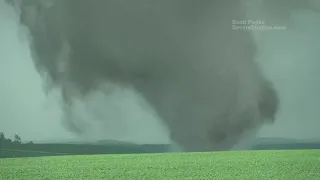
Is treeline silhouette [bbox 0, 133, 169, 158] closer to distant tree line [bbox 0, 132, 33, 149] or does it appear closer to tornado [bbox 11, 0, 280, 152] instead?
distant tree line [bbox 0, 132, 33, 149]

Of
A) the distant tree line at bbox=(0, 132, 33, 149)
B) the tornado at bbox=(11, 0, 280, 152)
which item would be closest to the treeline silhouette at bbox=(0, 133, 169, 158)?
the distant tree line at bbox=(0, 132, 33, 149)

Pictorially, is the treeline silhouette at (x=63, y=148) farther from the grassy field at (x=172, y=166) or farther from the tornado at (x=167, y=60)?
the tornado at (x=167, y=60)

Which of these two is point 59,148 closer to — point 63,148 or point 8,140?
point 63,148

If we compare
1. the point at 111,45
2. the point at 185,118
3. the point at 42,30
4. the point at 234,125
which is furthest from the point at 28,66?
the point at 234,125

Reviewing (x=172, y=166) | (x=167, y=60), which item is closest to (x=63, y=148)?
(x=172, y=166)

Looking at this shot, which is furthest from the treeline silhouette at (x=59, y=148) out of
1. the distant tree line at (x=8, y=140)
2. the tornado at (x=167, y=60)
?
the tornado at (x=167, y=60)

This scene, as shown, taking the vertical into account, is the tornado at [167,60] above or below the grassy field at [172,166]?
above
